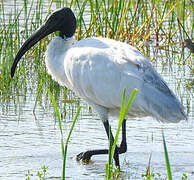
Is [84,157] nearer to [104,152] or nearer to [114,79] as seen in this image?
[104,152]

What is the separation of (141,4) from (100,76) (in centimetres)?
485

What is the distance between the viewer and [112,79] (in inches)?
214

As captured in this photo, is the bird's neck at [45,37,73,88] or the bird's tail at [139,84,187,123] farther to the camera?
the bird's neck at [45,37,73,88]

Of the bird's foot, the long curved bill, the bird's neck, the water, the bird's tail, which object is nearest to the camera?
the bird's tail

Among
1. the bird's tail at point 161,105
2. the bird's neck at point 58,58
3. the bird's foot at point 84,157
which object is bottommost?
the bird's foot at point 84,157

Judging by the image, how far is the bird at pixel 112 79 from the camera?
530 cm

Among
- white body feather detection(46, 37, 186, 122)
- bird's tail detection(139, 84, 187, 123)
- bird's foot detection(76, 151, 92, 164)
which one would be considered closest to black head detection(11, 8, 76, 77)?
white body feather detection(46, 37, 186, 122)

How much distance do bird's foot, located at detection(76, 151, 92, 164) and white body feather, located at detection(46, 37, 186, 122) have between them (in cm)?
36

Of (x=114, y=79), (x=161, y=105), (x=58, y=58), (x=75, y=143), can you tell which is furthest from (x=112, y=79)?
(x=75, y=143)

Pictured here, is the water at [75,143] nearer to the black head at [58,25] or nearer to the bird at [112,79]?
the bird at [112,79]

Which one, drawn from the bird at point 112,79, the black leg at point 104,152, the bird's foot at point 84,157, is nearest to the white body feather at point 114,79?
the bird at point 112,79

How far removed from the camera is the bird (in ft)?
17.4

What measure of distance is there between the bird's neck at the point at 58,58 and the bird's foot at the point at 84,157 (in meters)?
0.66

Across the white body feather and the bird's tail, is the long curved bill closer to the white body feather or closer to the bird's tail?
the white body feather
